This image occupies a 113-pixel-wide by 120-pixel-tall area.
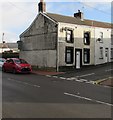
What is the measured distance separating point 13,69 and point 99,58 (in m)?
14.9

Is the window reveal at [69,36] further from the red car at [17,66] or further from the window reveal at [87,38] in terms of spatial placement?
the red car at [17,66]

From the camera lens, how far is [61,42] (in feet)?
107

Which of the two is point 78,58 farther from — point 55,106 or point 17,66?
point 55,106

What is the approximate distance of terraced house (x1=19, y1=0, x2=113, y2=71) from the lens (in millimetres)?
32750

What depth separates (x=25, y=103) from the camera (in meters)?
11.4

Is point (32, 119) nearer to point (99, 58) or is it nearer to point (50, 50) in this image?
point (50, 50)

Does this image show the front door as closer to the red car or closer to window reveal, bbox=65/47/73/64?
window reveal, bbox=65/47/73/64

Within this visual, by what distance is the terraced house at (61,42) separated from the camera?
32750mm

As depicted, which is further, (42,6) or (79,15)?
(79,15)

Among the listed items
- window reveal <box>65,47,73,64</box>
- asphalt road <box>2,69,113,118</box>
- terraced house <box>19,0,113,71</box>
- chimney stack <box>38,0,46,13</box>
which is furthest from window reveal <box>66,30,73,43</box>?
asphalt road <box>2,69,113,118</box>

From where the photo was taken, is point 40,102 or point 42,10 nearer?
point 40,102

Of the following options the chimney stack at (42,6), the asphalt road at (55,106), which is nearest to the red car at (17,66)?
the chimney stack at (42,6)

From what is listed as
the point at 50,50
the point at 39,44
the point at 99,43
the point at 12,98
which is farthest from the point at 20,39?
the point at 12,98

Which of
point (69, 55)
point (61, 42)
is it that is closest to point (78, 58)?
point (69, 55)
